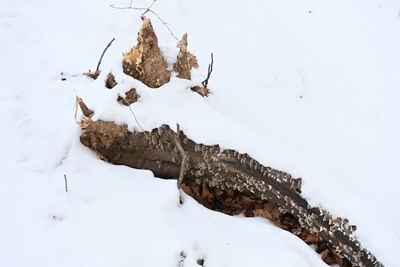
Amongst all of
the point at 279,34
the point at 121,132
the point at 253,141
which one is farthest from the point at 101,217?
the point at 279,34

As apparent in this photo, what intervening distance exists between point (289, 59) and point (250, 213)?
6.31 ft

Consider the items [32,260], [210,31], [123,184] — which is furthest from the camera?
[210,31]

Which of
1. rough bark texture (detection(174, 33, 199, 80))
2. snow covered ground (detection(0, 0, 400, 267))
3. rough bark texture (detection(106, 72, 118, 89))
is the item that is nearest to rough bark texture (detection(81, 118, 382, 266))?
snow covered ground (detection(0, 0, 400, 267))

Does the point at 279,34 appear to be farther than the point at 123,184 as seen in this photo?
Yes

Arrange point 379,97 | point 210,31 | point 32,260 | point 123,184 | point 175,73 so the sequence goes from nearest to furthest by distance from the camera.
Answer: point 32,260
point 123,184
point 175,73
point 379,97
point 210,31

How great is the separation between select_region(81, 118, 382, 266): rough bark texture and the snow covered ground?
2.8 inches

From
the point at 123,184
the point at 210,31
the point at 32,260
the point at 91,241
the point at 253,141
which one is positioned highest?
the point at 210,31

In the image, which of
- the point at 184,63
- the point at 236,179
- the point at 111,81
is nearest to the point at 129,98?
the point at 111,81

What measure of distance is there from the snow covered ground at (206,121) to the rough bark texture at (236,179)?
7cm

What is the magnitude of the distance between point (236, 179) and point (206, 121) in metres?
0.48

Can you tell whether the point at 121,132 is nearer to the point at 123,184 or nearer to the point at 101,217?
the point at 123,184

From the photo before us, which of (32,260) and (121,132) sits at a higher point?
(121,132)

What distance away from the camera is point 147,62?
8.27ft

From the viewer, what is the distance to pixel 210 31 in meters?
3.95
